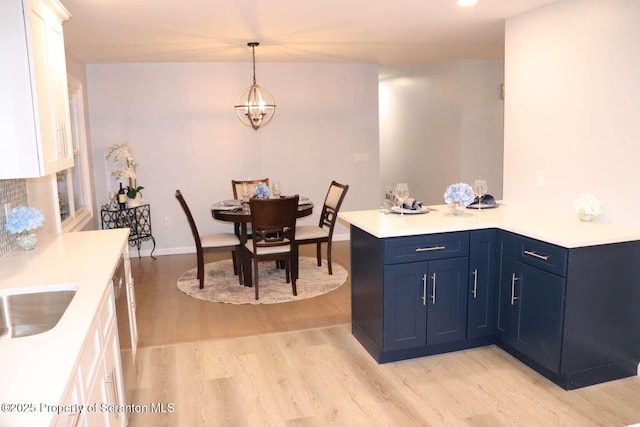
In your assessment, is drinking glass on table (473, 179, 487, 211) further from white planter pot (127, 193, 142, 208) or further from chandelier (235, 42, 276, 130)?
white planter pot (127, 193, 142, 208)

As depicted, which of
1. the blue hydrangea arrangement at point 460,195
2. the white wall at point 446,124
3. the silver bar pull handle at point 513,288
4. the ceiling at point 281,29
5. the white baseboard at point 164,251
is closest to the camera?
the silver bar pull handle at point 513,288

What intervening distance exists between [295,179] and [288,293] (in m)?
2.38

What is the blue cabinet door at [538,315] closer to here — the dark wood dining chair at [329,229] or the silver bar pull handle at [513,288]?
the silver bar pull handle at [513,288]

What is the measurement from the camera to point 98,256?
260cm

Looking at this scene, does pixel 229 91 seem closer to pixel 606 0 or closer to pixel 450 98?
pixel 450 98

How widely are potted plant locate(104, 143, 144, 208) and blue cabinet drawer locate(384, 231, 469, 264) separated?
3.89 metres

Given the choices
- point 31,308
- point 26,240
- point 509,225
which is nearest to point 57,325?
point 31,308

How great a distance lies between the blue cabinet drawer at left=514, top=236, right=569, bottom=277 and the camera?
274 cm

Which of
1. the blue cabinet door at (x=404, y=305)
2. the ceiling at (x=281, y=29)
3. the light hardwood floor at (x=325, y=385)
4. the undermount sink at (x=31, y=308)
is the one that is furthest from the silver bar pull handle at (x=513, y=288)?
the undermount sink at (x=31, y=308)

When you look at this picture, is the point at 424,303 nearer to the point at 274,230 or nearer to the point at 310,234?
the point at 274,230

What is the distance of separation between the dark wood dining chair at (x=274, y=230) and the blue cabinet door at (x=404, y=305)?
153 centimetres

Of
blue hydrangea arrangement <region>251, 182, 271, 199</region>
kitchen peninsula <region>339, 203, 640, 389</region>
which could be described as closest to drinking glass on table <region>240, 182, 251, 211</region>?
blue hydrangea arrangement <region>251, 182, 271, 199</region>

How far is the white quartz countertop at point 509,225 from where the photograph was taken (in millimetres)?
2805

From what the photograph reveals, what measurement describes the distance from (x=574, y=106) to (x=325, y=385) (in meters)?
2.43
